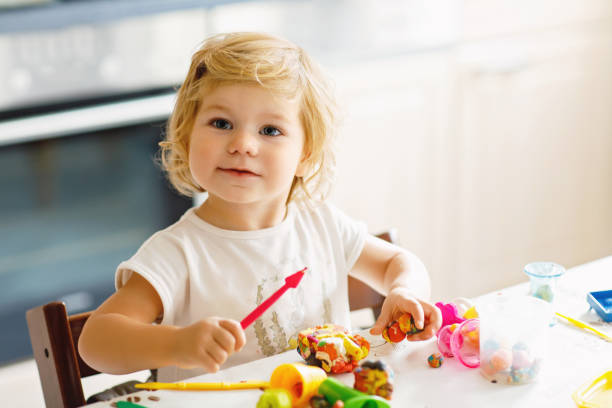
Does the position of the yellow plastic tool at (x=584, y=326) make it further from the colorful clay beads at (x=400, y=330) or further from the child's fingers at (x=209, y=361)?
the child's fingers at (x=209, y=361)

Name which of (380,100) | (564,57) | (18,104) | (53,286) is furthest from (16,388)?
A: (564,57)

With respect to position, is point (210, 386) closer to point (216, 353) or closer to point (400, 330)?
point (216, 353)

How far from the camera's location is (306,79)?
1.02 m

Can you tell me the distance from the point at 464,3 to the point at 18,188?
4.15 feet

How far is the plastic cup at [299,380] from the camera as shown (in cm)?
75

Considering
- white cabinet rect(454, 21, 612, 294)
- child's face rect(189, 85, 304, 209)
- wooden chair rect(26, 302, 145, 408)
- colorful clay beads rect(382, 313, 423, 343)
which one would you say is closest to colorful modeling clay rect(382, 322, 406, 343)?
colorful clay beads rect(382, 313, 423, 343)

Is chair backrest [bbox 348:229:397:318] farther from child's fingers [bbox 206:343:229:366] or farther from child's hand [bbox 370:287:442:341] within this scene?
child's fingers [bbox 206:343:229:366]

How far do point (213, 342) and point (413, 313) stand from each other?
0.24 meters

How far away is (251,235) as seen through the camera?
1049mm

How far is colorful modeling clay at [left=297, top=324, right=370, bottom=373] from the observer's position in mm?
804

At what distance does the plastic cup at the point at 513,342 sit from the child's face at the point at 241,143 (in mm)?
320

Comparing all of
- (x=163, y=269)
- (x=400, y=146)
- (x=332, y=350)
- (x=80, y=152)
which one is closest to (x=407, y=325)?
(x=332, y=350)

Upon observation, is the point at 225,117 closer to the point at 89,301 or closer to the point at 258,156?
the point at 258,156

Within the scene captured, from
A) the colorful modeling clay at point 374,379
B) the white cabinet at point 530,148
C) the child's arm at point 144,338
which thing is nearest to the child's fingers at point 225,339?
the child's arm at point 144,338
